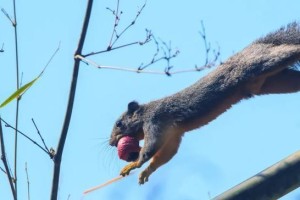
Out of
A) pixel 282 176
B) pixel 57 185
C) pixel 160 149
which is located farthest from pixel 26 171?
pixel 160 149

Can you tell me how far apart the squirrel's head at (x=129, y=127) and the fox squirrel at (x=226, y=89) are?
22 centimetres

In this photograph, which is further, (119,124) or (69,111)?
(119,124)

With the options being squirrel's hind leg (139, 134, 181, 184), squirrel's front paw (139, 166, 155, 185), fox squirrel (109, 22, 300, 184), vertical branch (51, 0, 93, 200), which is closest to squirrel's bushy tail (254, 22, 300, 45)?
fox squirrel (109, 22, 300, 184)

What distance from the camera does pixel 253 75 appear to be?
5.17m

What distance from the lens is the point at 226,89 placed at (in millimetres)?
5273

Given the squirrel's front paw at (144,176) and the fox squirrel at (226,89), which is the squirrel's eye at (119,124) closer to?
the fox squirrel at (226,89)

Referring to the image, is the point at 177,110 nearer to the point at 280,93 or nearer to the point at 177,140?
the point at 177,140

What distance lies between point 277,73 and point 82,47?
3.06m

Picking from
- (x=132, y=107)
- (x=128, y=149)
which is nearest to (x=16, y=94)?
(x=128, y=149)

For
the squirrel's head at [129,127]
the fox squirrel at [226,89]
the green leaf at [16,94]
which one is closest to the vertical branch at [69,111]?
the green leaf at [16,94]

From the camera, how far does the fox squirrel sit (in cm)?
514

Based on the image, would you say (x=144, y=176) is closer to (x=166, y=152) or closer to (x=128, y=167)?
(x=128, y=167)

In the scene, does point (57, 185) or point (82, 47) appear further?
point (82, 47)

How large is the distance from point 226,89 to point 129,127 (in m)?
1.07
